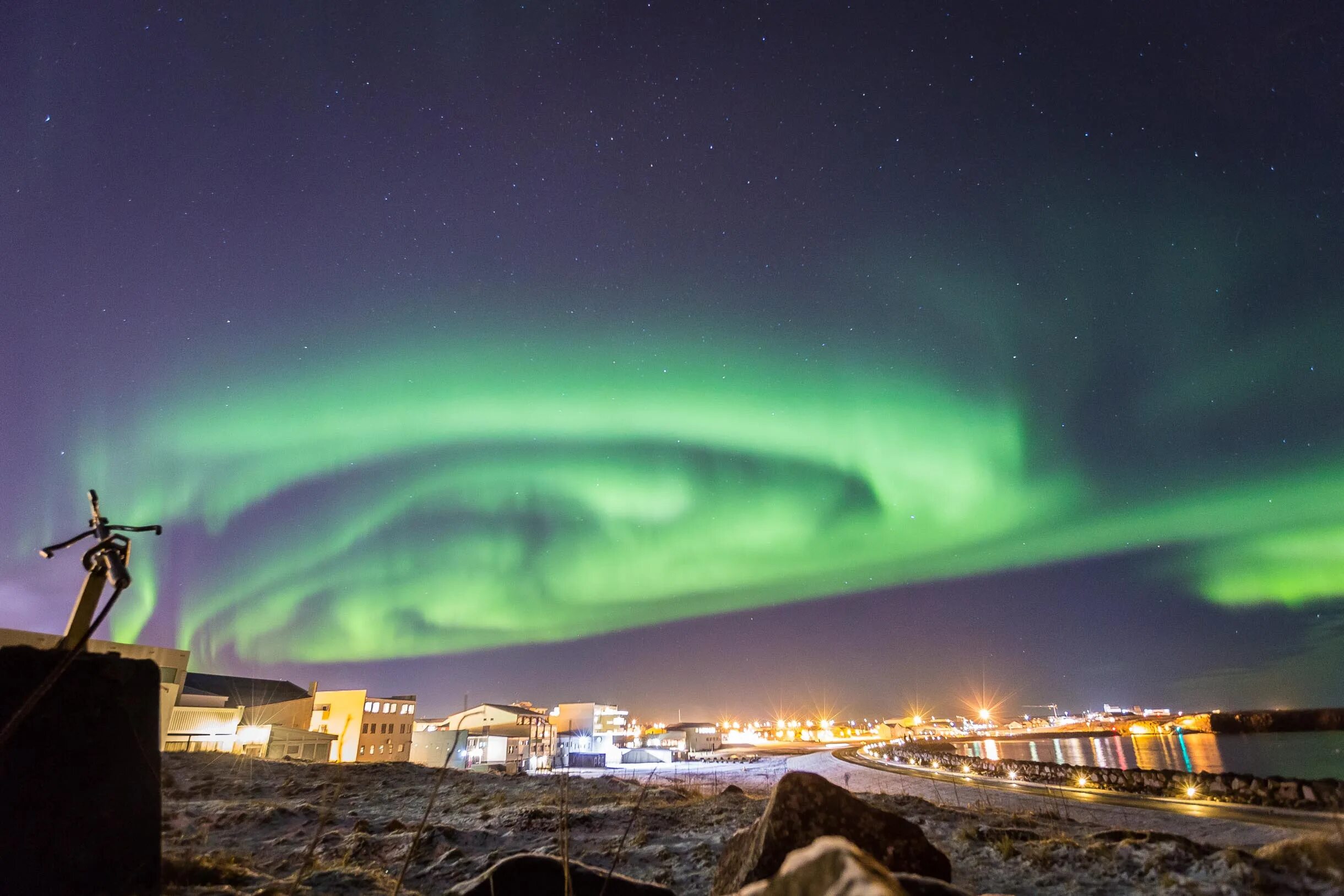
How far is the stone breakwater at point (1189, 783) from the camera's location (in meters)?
25.9

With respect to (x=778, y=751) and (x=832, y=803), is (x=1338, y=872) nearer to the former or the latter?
(x=832, y=803)

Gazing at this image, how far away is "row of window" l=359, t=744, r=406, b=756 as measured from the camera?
2980 inches

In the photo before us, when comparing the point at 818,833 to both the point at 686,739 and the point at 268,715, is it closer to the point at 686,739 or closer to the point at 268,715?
the point at 268,715

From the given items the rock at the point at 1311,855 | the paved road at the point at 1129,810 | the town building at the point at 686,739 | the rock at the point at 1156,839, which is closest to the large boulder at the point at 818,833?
the rock at the point at 1156,839

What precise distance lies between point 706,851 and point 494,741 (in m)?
70.4

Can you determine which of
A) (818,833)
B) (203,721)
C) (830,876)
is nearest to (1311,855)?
(818,833)

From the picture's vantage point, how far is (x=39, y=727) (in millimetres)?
6070

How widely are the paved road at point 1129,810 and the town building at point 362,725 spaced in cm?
5620

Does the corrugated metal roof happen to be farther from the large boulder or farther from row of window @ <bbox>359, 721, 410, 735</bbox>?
the large boulder

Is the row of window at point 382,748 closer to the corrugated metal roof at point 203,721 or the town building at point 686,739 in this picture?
the corrugated metal roof at point 203,721

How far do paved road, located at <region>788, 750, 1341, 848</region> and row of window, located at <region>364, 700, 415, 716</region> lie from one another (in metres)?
57.0

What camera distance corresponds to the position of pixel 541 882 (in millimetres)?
7246

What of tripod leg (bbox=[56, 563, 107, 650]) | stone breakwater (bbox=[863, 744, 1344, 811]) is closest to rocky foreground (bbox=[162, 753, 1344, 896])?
tripod leg (bbox=[56, 563, 107, 650])

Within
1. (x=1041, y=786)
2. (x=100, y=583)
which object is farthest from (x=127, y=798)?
(x=1041, y=786)
